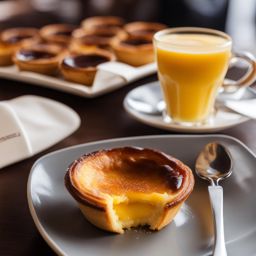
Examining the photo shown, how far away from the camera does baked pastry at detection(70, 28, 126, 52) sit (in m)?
1.40

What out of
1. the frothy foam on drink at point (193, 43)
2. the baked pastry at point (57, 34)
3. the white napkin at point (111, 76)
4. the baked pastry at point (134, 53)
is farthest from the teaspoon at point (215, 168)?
the baked pastry at point (57, 34)

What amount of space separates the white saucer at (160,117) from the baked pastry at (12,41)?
414 millimetres

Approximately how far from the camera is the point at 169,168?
0.64m

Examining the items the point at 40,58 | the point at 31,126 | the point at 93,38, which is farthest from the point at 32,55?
the point at 31,126

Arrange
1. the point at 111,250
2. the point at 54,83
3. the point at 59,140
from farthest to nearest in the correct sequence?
the point at 54,83 → the point at 59,140 → the point at 111,250

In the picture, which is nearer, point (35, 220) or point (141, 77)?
point (35, 220)

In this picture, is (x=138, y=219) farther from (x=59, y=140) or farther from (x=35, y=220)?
(x=59, y=140)

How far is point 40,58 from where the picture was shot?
4.07 feet

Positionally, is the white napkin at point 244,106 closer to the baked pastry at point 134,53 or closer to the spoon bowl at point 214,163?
the spoon bowl at point 214,163

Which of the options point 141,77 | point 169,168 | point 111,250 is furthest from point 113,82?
point 111,250

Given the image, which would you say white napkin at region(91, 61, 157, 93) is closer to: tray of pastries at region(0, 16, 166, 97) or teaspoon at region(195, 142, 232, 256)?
tray of pastries at region(0, 16, 166, 97)

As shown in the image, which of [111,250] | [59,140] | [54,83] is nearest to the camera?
[111,250]

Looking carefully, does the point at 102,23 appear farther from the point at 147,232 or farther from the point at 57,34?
the point at 147,232

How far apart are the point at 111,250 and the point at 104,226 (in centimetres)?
4
